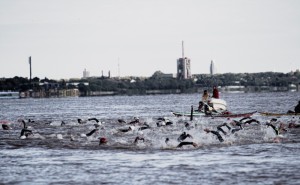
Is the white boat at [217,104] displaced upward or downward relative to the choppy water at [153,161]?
upward

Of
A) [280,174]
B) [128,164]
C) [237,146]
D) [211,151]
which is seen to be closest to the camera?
[280,174]

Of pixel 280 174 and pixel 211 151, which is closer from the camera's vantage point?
pixel 280 174

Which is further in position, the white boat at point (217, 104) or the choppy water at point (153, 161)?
the white boat at point (217, 104)

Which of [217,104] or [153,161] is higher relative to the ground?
[217,104]

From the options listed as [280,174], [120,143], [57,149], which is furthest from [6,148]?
[280,174]

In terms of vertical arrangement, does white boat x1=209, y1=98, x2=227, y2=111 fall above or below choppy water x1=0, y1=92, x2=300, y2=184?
above

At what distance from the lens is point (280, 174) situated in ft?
90.0

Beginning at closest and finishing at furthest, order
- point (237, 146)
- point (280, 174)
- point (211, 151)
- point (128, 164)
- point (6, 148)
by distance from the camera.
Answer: point (280, 174) < point (128, 164) < point (211, 151) < point (237, 146) < point (6, 148)

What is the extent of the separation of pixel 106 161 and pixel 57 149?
25.1ft

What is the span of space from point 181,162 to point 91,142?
42.0 ft

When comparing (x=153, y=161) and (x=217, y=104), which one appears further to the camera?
(x=217, y=104)

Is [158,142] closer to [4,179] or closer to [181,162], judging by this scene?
[181,162]

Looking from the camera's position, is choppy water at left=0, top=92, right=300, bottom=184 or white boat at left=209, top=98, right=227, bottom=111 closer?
choppy water at left=0, top=92, right=300, bottom=184

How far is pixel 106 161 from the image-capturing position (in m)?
32.4
